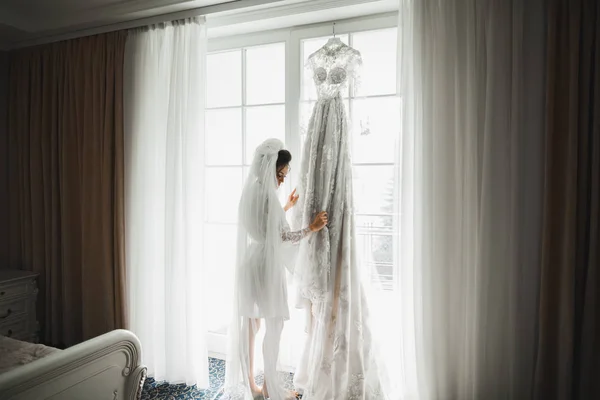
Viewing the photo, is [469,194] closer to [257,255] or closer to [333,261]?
[333,261]

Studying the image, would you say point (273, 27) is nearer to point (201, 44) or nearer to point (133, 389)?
point (201, 44)

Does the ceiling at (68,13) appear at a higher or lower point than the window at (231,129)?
higher

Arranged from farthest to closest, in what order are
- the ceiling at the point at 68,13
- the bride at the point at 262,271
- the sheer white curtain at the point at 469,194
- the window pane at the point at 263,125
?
the window pane at the point at 263,125
the ceiling at the point at 68,13
the bride at the point at 262,271
the sheer white curtain at the point at 469,194

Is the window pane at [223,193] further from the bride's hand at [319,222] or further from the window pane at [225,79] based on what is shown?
the bride's hand at [319,222]

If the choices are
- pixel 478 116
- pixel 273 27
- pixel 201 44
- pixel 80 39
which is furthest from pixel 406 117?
pixel 80 39

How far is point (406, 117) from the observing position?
6.31 ft

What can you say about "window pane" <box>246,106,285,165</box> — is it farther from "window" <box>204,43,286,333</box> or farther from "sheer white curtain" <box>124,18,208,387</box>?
"sheer white curtain" <box>124,18,208,387</box>

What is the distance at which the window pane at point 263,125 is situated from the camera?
248cm

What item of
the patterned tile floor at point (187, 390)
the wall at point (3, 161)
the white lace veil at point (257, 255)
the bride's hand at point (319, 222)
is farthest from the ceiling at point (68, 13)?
the patterned tile floor at point (187, 390)

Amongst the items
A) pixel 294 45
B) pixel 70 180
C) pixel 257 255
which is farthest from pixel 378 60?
pixel 70 180

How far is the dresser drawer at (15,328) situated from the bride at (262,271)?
1.81 metres

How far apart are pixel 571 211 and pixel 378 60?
1.31 meters

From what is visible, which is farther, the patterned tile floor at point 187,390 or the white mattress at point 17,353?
the patterned tile floor at point 187,390

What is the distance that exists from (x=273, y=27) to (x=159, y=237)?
1.59 m
